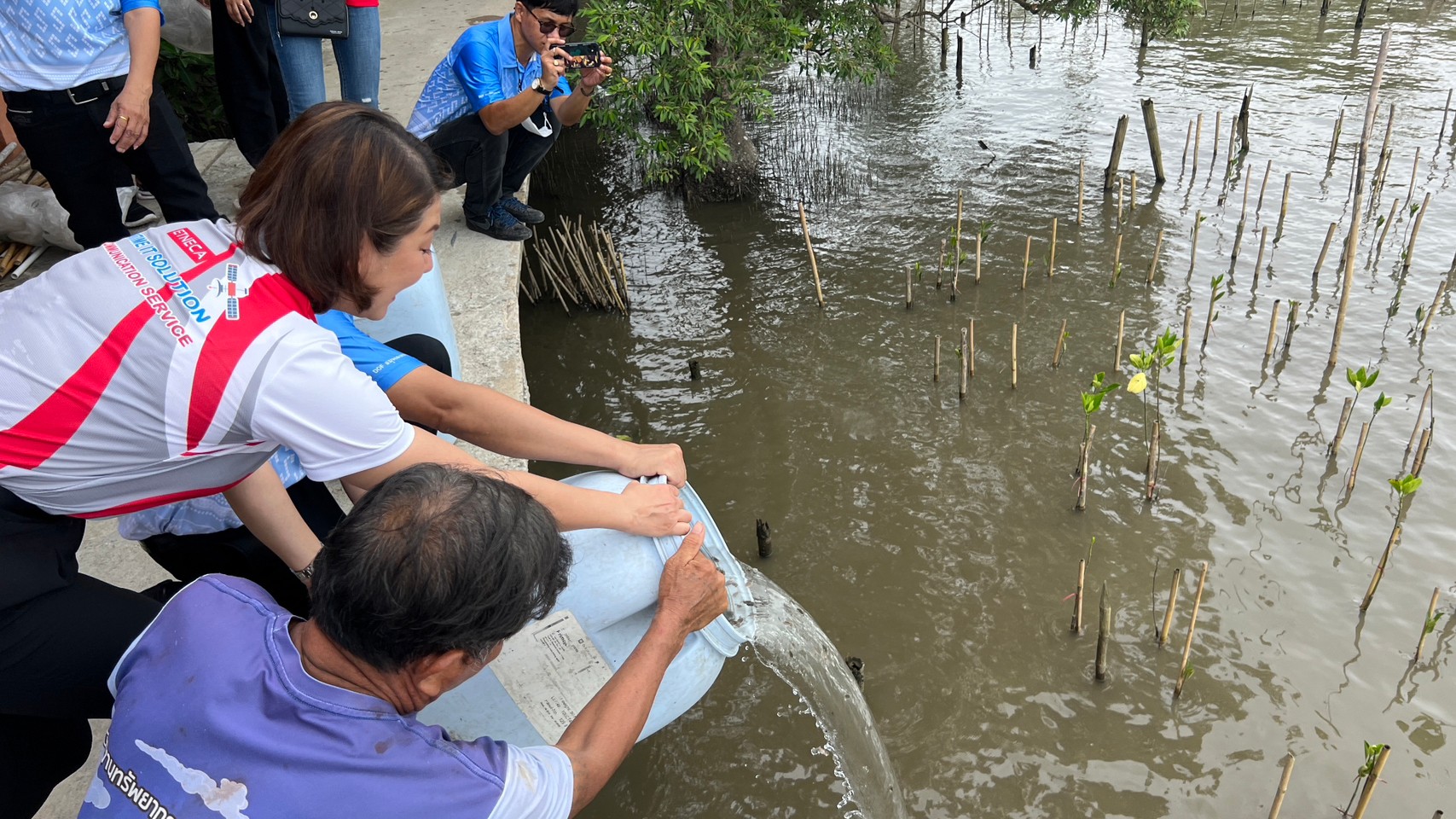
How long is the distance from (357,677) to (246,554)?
1.08 m

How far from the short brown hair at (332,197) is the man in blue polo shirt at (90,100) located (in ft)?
6.31

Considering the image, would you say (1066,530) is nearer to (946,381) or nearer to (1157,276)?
(946,381)

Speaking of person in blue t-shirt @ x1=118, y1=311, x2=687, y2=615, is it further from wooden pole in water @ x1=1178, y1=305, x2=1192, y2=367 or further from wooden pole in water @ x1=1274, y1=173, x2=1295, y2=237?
wooden pole in water @ x1=1274, y1=173, x2=1295, y2=237

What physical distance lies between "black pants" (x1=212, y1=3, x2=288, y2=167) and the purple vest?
10.7ft

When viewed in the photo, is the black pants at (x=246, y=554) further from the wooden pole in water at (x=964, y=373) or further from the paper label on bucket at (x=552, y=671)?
the wooden pole in water at (x=964, y=373)

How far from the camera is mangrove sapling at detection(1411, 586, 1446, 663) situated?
133 inches

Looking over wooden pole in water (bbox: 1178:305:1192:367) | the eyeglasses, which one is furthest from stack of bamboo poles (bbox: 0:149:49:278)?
wooden pole in water (bbox: 1178:305:1192:367)

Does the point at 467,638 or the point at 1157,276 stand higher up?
the point at 467,638

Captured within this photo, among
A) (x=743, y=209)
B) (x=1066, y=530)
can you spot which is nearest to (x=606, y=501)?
(x=1066, y=530)

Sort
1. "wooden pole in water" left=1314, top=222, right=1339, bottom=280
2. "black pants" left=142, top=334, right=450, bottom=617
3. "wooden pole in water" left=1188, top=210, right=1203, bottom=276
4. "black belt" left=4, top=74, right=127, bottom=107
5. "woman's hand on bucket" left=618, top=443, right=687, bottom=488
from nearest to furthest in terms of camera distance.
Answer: "woman's hand on bucket" left=618, top=443, right=687, bottom=488, "black pants" left=142, top=334, right=450, bottom=617, "black belt" left=4, top=74, right=127, bottom=107, "wooden pole in water" left=1314, top=222, right=1339, bottom=280, "wooden pole in water" left=1188, top=210, right=1203, bottom=276

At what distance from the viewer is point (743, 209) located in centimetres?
765

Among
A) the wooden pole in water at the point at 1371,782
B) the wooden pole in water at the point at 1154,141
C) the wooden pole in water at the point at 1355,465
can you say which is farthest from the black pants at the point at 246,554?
the wooden pole in water at the point at 1154,141

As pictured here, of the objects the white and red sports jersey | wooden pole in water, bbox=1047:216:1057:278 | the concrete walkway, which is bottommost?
wooden pole in water, bbox=1047:216:1057:278

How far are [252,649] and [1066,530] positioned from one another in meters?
3.56
